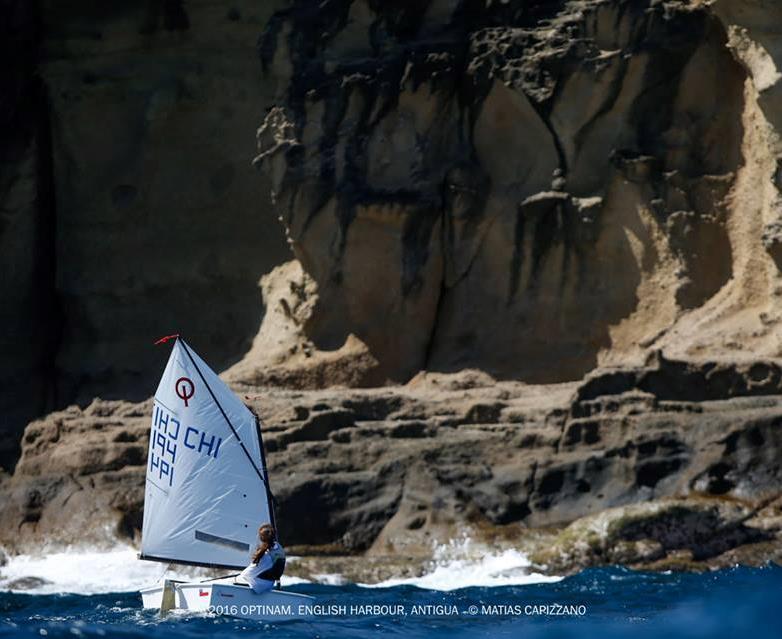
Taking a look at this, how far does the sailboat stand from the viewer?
2322 cm

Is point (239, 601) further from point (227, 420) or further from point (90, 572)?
point (90, 572)

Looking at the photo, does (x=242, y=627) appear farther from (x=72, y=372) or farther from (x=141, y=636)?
(x=72, y=372)

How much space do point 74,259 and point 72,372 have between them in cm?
196

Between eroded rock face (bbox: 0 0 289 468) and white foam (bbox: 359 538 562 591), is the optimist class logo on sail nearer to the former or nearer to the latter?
white foam (bbox: 359 538 562 591)

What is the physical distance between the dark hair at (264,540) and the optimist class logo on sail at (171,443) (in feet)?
6.03

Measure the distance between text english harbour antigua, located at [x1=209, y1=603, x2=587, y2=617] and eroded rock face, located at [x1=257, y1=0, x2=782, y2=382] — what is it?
5.74 m

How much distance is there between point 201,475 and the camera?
23500mm

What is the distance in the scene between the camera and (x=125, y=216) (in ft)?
104

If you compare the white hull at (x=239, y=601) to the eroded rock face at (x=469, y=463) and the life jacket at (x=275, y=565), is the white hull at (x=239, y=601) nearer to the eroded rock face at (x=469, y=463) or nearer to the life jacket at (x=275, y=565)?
the life jacket at (x=275, y=565)

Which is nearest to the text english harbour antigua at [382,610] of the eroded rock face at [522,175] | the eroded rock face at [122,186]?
the eroded rock face at [522,175]

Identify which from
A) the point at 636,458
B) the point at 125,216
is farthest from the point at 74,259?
the point at 636,458

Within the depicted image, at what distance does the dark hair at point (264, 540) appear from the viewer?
854 inches

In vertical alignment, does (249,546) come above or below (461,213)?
below

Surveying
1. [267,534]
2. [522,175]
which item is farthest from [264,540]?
[522,175]
